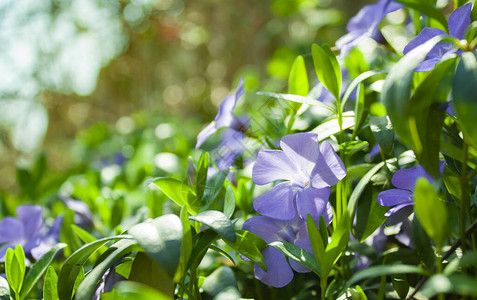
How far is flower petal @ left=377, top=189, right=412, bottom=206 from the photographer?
450 millimetres

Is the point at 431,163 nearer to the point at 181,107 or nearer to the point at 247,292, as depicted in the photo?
the point at 247,292

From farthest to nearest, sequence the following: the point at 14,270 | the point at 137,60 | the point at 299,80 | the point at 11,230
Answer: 1. the point at 137,60
2. the point at 11,230
3. the point at 299,80
4. the point at 14,270

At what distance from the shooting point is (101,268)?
0.40m

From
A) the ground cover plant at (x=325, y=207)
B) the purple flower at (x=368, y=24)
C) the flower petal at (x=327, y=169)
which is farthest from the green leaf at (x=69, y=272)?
the purple flower at (x=368, y=24)

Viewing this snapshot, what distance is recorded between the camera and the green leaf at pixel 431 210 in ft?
1.06

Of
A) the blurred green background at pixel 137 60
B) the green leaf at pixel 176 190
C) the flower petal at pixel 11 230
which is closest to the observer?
the green leaf at pixel 176 190

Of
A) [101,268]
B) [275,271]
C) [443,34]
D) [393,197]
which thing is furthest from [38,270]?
[443,34]

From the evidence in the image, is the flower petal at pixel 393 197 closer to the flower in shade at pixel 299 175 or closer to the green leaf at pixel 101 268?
the flower in shade at pixel 299 175

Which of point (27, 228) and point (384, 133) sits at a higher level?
point (384, 133)

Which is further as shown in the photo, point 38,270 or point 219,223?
point 38,270

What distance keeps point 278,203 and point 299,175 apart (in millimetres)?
43

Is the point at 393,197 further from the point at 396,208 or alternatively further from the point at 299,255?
the point at 299,255

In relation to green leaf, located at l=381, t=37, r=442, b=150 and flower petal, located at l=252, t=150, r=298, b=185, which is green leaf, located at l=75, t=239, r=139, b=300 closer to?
flower petal, located at l=252, t=150, r=298, b=185

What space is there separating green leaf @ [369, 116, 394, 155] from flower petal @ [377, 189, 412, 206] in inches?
1.7
